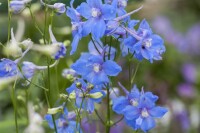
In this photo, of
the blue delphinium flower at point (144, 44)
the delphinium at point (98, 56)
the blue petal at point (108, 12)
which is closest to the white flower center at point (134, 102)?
the delphinium at point (98, 56)

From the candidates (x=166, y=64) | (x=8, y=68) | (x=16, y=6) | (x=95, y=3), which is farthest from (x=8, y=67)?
(x=166, y=64)

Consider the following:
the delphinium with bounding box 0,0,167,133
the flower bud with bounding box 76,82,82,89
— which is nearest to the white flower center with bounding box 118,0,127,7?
the delphinium with bounding box 0,0,167,133

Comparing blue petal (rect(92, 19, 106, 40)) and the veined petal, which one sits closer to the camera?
blue petal (rect(92, 19, 106, 40))

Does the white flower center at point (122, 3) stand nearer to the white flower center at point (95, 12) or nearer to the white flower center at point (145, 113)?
the white flower center at point (95, 12)

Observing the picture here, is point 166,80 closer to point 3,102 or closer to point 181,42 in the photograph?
point 181,42

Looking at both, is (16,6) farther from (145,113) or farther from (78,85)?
(145,113)

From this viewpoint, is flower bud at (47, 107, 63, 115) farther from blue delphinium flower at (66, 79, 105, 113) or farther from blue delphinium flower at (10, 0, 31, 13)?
blue delphinium flower at (10, 0, 31, 13)
